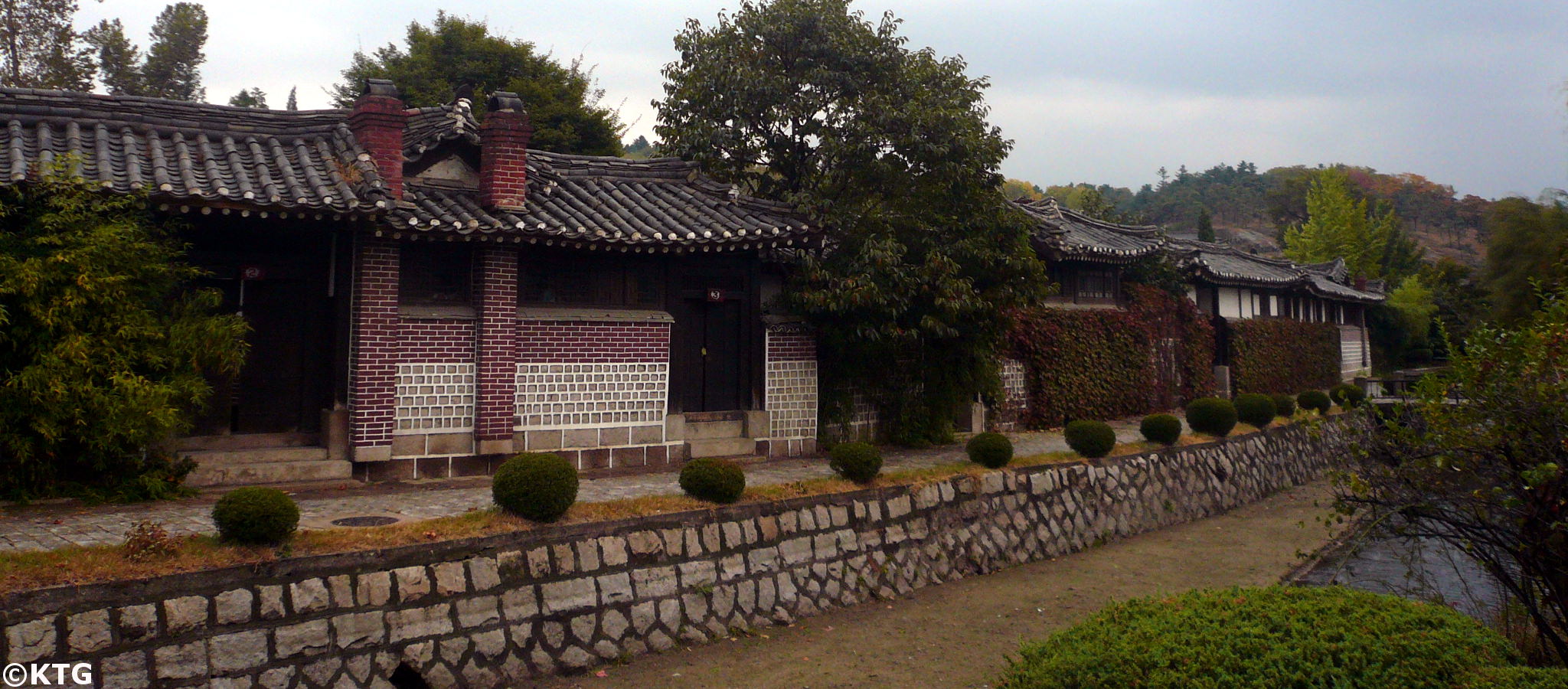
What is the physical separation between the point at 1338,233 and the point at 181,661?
178 ft

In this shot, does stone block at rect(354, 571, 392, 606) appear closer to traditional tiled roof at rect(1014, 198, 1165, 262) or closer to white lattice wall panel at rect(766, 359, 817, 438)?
white lattice wall panel at rect(766, 359, 817, 438)

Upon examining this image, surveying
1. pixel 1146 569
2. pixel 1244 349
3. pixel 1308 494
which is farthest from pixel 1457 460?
pixel 1244 349

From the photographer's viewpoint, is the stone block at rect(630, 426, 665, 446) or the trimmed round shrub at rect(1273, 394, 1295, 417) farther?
the trimmed round shrub at rect(1273, 394, 1295, 417)

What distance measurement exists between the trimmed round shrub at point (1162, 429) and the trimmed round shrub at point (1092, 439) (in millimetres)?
1888

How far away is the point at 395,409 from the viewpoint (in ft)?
37.8

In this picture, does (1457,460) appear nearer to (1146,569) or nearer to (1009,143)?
(1146,569)

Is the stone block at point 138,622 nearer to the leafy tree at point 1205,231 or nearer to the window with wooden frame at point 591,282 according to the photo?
the window with wooden frame at point 591,282

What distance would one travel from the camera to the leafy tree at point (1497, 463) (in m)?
6.28

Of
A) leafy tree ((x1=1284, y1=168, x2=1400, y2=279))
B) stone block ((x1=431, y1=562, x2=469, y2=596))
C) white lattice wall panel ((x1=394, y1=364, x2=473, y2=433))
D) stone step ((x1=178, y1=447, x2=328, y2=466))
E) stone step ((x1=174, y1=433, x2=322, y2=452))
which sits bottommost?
stone block ((x1=431, y1=562, x2=469, y2=596))

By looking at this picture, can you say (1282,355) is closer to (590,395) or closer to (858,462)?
(858,462)

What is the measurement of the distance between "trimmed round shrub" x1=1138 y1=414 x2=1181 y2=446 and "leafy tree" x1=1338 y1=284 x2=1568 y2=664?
951 centimetres

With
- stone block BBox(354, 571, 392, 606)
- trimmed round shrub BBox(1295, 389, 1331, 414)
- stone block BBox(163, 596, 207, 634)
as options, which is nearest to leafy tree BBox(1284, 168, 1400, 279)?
trimmed round shrub BBox(1295, 389, 1331, 414)

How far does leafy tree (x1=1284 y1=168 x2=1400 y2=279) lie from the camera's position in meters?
49.1

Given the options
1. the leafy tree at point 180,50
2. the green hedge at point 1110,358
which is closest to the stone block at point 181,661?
the green hedge at point 1110,358
